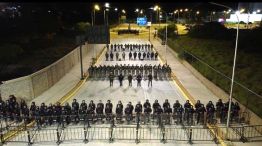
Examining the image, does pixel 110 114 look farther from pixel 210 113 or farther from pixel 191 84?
pixel 191 84

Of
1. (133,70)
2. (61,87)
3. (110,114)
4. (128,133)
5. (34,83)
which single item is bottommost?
(128,133)

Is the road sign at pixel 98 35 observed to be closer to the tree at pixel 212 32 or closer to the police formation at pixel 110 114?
the police formation at pixel 110 114

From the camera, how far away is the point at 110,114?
15.9 metres

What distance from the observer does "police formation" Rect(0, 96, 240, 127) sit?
15383mm

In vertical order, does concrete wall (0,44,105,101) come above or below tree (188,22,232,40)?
below

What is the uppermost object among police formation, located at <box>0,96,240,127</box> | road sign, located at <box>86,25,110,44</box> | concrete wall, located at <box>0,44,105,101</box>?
road sign, located at <box>86,25,110,44</box>

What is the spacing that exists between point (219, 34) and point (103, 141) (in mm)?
34359

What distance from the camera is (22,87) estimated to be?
63.5ft

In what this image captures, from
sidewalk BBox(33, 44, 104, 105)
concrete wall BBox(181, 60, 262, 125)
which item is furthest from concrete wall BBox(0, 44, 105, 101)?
concrete wall BBox(181, 60, 262, 125)

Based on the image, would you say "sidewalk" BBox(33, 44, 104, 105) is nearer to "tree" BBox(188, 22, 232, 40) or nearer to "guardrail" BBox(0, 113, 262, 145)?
"guardrail" BBox(0, 113, 262, 145)

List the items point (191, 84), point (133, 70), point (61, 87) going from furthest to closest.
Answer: point (133, 70) → point (191, 84) → point (61, 87)

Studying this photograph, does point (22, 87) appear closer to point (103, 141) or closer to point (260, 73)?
point (103, 141)

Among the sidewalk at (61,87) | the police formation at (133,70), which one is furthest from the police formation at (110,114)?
the police formation at (133,70)

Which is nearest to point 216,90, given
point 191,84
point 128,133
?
point 191,84
